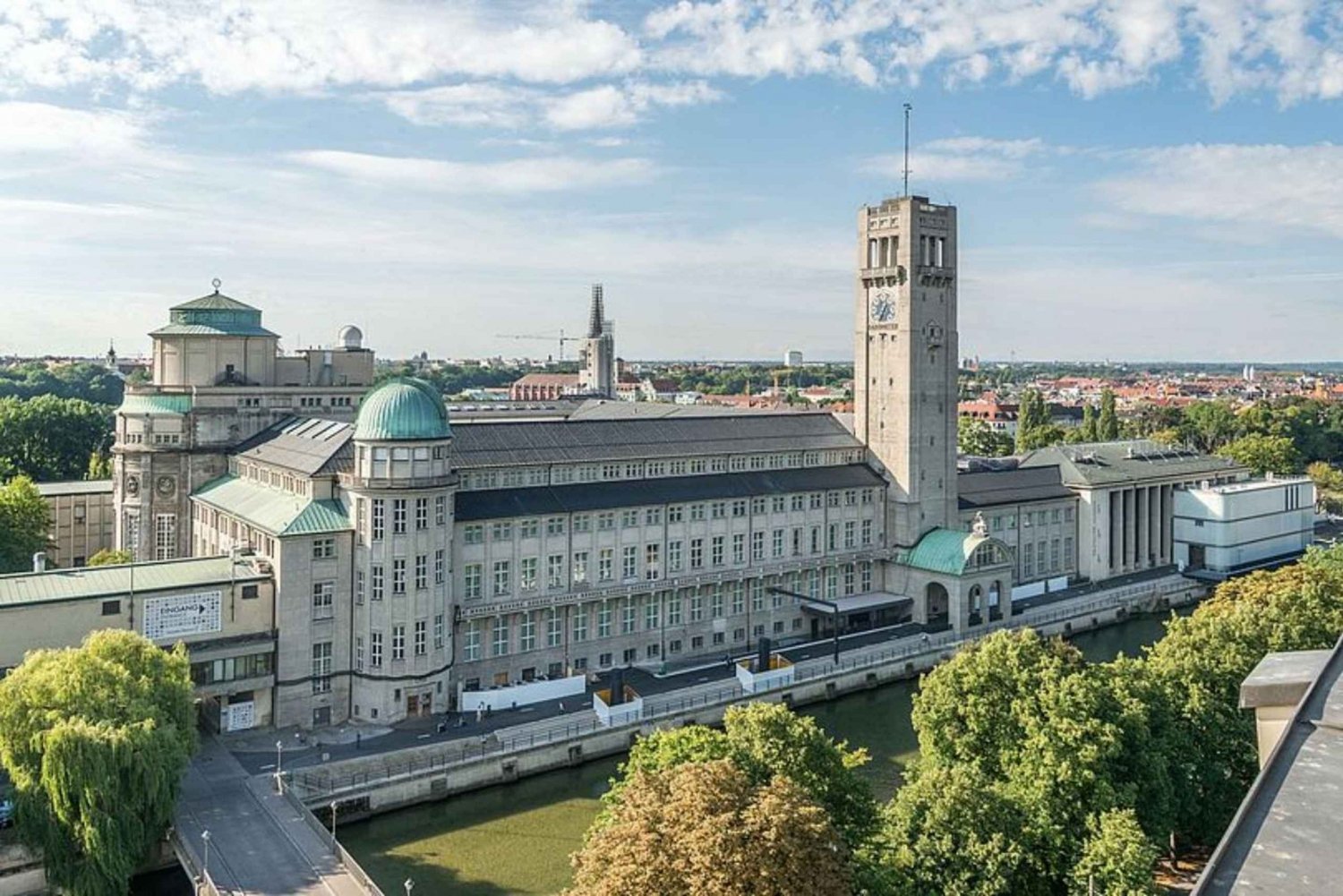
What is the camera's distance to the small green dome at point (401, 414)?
64875mm

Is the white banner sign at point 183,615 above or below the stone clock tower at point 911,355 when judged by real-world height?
below

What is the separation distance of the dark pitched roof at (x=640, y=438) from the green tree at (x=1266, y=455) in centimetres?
8731

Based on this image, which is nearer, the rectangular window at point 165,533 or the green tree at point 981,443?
the rectangular window at point 165,533

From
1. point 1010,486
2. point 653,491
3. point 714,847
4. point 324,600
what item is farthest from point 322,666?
point 1010,486

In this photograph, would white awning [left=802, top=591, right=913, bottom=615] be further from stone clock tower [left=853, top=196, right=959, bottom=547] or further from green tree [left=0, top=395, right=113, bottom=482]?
green tree [left=0, top=395, right=113, bottom=482]

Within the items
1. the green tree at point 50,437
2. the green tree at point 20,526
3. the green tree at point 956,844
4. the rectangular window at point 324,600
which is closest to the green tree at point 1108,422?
the rectangular window at point 324,600

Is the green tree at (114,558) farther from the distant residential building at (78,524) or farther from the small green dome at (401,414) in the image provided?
the small green dome at (401,414)

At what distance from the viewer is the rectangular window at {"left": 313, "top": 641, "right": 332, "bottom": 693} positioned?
6456cm

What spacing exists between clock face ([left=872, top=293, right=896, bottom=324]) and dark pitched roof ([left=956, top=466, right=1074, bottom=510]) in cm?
1565

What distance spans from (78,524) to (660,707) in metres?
58.3

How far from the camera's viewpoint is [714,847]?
30969 mm

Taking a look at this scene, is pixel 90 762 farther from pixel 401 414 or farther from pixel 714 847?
pixel 401 414

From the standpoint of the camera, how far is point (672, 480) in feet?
269

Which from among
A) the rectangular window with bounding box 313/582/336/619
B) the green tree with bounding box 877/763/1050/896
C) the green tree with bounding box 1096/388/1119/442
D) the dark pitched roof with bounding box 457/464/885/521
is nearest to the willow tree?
the rectangular window with bounding box 313/582/336/619
